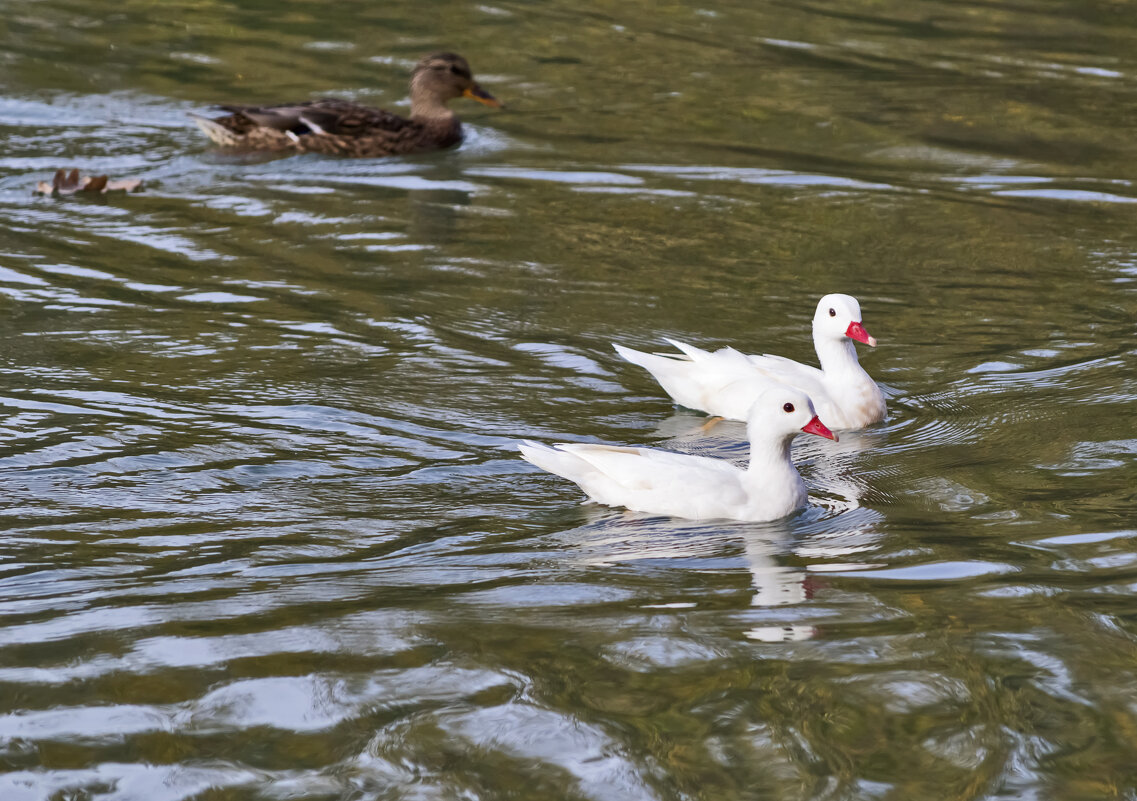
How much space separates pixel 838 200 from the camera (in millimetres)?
11500

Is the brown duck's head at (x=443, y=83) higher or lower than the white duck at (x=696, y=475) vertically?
higher

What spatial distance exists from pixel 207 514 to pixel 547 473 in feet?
5.10

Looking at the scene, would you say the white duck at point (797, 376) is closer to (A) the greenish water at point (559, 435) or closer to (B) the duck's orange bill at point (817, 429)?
(A) the greenish water at point (559, 435)

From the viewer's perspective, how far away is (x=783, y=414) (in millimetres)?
6445

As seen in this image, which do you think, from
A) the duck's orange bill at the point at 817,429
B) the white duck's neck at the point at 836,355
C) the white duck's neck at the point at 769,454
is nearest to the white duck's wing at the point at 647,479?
the white duck's neck at the point at 769,454

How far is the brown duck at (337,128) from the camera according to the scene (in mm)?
12703

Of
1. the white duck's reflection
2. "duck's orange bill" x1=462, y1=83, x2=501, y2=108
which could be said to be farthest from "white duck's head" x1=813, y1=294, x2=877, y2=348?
"duck's orange bill" x1=462, y1=83, x2=501, y2=108

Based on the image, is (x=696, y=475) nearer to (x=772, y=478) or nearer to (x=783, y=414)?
(x=772, y=478)

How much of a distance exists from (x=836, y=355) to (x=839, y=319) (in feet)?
0.61

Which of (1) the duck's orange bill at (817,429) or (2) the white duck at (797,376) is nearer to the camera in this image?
(1) the duck's orange bill at (817,429)

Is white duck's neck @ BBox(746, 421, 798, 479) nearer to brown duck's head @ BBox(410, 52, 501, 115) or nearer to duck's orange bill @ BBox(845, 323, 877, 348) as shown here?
duck's orange bill @ BBox(845, 323, 877, 348)

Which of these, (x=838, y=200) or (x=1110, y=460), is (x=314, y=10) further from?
(x=1110, y=460)

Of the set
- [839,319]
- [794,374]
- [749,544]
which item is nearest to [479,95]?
[839,319]

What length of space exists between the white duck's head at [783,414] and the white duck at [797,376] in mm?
1060
